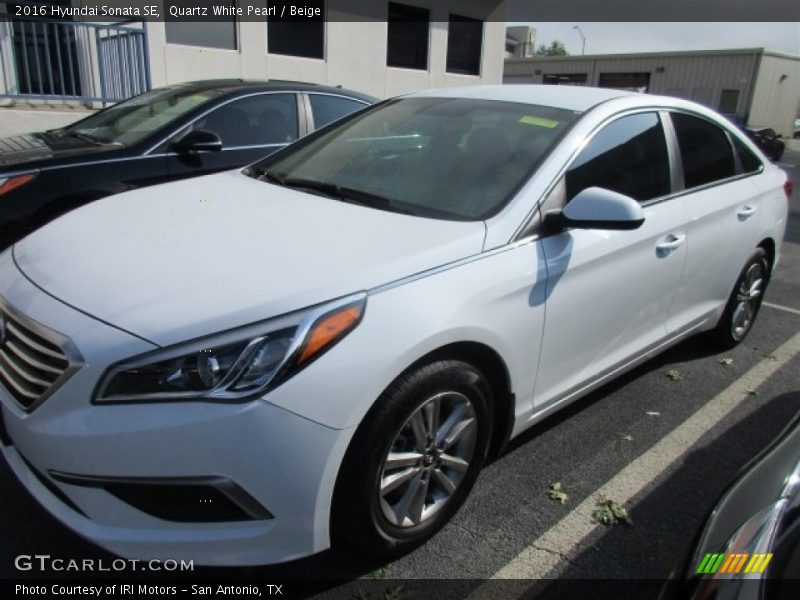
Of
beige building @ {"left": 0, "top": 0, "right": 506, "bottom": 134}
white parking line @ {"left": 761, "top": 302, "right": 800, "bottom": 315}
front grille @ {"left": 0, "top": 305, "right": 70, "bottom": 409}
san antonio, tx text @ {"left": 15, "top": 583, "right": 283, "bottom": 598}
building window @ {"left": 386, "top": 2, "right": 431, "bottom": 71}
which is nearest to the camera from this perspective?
front grille @ {"left": 0, "top": 305, "right": 70, "bottom": 409}

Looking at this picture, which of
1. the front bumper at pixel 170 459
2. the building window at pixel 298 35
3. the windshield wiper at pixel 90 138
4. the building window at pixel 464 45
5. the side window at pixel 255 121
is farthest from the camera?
the building window at pixel 464 45

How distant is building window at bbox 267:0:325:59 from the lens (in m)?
12.4

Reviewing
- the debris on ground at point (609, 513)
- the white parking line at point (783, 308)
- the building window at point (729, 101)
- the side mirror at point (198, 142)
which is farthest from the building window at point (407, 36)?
the building window at point (729, 101)

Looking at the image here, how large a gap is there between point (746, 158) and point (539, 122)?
1929 millimetres

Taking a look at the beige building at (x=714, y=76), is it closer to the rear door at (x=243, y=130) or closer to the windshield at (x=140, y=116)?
the rear door at (x=243, y=130)

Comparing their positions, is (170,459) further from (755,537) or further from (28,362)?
(755,537)

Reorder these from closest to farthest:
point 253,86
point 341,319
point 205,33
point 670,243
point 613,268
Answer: point 341,319 < point 613,268 < point 670,243 < point 253,86 < point 205,33

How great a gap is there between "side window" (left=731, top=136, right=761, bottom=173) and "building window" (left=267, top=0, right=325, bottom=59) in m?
10.2

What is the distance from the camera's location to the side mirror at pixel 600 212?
8.13 feet

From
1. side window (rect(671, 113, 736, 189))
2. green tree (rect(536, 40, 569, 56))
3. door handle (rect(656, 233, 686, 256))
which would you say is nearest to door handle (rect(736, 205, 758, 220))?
side window (rect(671, 113, 736, 189))

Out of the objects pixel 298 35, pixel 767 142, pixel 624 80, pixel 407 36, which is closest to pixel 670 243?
pixel 298 35

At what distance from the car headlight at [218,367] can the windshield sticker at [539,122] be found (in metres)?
1.64

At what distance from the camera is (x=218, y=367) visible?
181 cm

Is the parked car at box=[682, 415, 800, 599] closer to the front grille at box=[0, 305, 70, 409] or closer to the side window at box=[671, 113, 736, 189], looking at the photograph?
the front grille at box=[0, 305, 70, 409]
